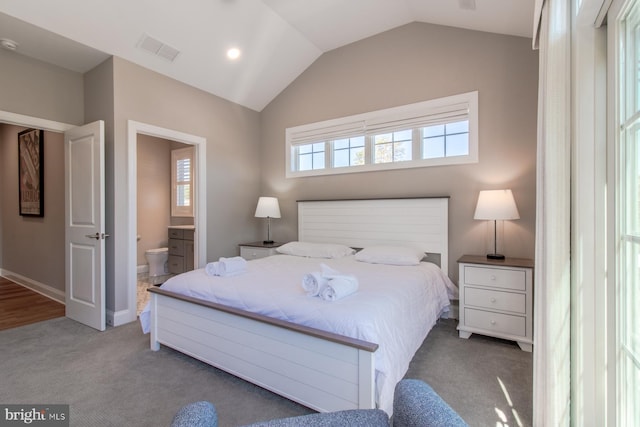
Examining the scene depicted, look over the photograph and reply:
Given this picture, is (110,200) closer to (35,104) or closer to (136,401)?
(35,104)

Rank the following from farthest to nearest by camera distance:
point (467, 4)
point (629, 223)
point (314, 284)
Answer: point (467, 4) → point (314, 284) → point (629, 223)

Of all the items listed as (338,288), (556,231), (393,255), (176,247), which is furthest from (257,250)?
(556,231)

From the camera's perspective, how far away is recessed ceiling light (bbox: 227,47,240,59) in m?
3.47

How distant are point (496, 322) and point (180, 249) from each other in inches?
180

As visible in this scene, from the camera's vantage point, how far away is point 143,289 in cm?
423

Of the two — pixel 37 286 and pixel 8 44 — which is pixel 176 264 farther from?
→ pixel 8 44

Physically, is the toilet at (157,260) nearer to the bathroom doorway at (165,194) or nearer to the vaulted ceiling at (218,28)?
the bathroom doorway at (165,194)

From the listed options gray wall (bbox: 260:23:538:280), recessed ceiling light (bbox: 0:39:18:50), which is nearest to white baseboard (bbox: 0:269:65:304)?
recessed ceiling light (bbox: 0:39:18:50)

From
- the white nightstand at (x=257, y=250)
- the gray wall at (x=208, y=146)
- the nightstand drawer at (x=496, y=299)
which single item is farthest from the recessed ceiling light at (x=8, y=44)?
the nightstand drawer at (x=496, y=299)

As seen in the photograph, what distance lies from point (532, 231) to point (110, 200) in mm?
4157

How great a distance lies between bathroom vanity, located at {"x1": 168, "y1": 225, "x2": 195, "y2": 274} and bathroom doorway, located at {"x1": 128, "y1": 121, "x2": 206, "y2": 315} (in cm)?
59

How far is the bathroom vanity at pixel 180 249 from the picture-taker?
191 inches

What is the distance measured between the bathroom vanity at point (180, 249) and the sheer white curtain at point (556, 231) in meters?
4.56

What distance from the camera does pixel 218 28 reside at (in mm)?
3154
